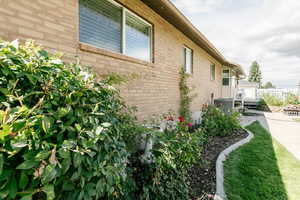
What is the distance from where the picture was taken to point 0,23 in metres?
1.79

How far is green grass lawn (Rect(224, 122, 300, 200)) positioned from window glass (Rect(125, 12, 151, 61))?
339 cm

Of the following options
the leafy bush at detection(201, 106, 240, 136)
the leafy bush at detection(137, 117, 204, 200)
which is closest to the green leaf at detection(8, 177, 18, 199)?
the leafy bush at detection(137, 117, 204, 200)

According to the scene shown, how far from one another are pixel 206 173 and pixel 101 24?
360 cm

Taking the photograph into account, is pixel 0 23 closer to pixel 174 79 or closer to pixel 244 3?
pixel 174 79

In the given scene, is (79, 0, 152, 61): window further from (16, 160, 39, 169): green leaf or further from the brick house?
(16, 160, 39, 169): green leaf

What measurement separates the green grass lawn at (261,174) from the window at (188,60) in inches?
150

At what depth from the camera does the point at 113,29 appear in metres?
3.28

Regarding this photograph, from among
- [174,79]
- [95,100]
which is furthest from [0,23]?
[174,79]

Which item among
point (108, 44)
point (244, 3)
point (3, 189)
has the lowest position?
point (3, 189)

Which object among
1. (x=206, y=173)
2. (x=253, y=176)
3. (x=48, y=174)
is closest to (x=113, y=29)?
(x=48, y=174)

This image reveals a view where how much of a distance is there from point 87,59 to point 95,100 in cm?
172

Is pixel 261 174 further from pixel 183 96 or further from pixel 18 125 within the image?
pixel 18 125

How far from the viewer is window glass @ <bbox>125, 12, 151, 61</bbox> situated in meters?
3.74

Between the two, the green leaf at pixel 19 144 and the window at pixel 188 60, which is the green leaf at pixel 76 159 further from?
the window at pixel 188 60
